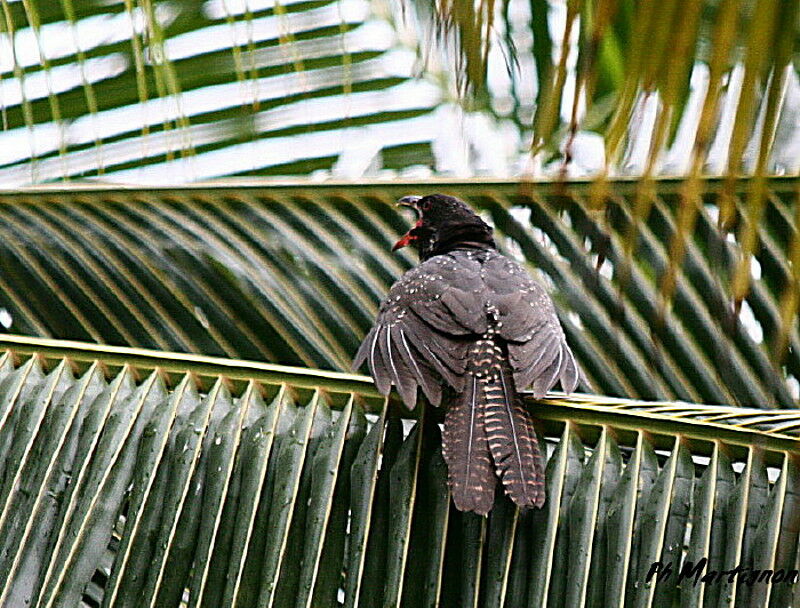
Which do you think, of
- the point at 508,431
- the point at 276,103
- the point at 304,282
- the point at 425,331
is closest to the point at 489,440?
the point at 508,431

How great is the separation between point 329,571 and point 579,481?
1.81 feet

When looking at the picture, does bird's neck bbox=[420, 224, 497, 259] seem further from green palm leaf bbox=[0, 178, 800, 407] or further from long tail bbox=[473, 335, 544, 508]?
long tail bbox=[473, 335, 544, 508]

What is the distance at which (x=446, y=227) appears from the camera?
3.90 meters

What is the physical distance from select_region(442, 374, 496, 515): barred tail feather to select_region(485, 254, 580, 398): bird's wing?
13 cm

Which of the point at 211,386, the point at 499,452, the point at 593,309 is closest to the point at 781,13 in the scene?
the point at 499,452

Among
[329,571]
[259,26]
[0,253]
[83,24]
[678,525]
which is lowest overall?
[329,571]

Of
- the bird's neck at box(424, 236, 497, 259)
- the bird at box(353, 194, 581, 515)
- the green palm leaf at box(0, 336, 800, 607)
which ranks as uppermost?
the bird's neck at box(424, 236, 497, 259)

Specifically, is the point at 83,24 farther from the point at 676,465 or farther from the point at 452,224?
the point at 676,465

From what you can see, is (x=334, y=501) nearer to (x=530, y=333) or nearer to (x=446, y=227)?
(x=530, y=333)

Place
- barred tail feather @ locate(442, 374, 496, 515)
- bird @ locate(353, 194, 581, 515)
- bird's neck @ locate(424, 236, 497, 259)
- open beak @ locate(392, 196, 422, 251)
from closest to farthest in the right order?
barred tail feather @ locate(442, 374, 496, 515)
bird @ locate(353, 194, 581, 515)
open beak @ locate(392, 196, 422, 251)
bird's neck @ locate(424, 236, 497, 259)

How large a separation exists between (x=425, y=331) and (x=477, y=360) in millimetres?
182

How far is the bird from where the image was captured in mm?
2359

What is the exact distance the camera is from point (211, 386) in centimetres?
256

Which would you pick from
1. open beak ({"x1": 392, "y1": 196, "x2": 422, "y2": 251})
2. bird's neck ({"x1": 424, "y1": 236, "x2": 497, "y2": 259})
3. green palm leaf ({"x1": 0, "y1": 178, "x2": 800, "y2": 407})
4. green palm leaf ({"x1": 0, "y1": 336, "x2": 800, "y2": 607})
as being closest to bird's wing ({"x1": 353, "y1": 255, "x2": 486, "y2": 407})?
green palm leaf ({"x1": 0, "y1": 336, "x2": 800, "y2": 607})
